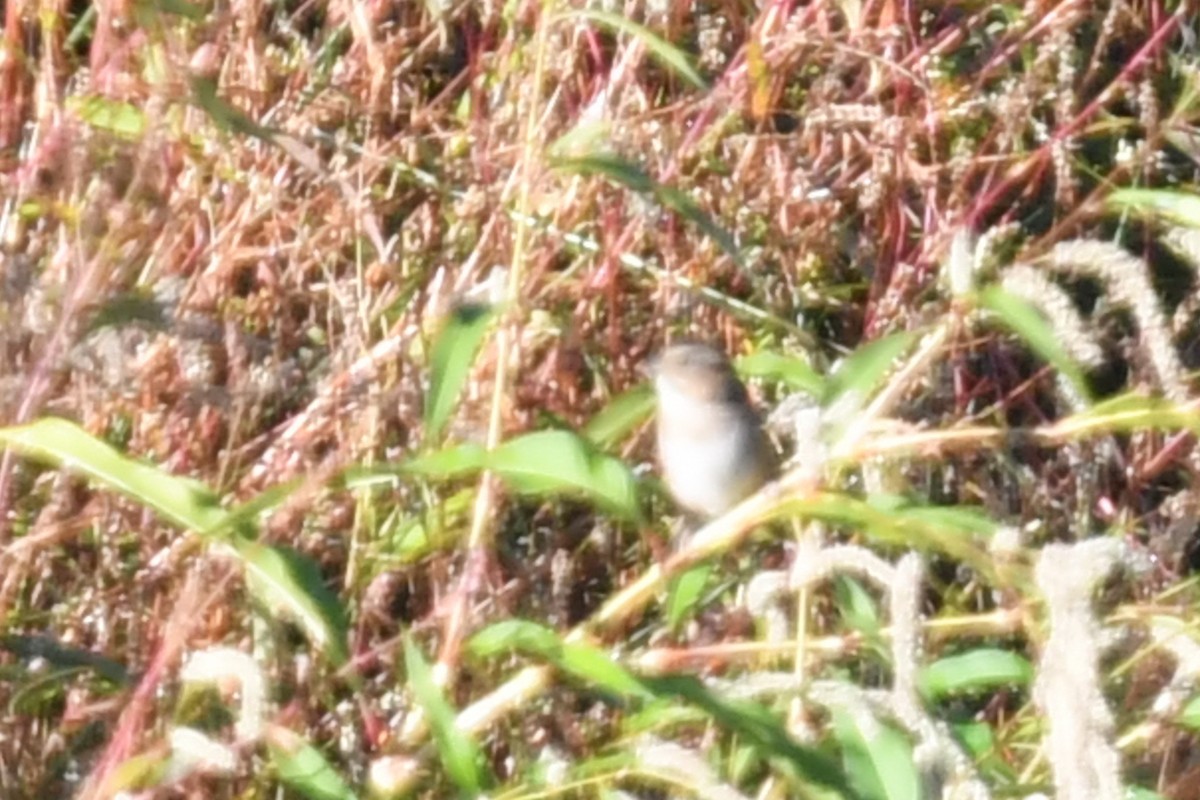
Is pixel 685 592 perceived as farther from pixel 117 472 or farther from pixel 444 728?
pixel 117 472

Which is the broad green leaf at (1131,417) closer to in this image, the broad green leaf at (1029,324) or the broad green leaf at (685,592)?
the broad green leaf at (1029,324)

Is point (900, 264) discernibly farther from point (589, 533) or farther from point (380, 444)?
point (380, 444)

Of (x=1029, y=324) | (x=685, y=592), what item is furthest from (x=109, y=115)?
(x=1029, y=324)

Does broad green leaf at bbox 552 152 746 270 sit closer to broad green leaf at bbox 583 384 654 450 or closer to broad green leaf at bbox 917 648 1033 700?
broad green leaf at bbox 583 384 654 450

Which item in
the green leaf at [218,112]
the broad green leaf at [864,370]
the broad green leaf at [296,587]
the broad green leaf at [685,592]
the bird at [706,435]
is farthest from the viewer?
the bird at [706,435]

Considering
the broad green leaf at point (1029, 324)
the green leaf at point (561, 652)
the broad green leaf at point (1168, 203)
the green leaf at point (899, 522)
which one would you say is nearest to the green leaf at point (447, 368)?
the green leaf at point (561, 652)

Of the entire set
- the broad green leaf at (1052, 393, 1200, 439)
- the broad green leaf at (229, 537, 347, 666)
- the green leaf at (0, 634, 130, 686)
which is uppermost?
the broad green leaf at (1052, 393, 1200, 439)

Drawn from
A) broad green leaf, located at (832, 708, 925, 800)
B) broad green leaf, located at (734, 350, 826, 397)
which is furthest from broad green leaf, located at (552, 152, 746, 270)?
broad green leaf, located at (832, 708, 925, 800)
